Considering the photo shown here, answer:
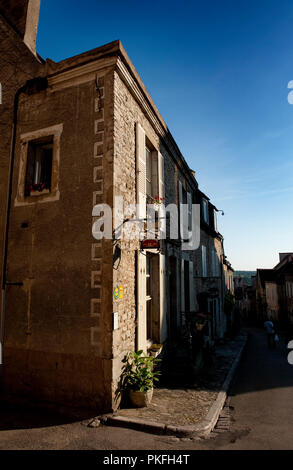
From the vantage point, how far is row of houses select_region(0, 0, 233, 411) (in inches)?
195

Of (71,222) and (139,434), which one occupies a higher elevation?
(71,222)

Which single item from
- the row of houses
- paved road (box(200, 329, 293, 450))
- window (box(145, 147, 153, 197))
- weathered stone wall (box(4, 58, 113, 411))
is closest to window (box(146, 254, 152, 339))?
the row of houses

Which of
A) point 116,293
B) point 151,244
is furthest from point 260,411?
point 151,244

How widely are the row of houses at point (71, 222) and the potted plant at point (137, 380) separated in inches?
10.3

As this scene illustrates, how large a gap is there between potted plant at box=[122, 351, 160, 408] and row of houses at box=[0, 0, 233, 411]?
10.3 inches

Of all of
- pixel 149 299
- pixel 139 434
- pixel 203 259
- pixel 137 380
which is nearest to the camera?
pixel 139 434

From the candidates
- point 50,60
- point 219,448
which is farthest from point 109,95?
point 219,448

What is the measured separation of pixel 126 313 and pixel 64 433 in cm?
212

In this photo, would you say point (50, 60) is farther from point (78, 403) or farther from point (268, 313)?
point (268, 313)

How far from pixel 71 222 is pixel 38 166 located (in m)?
2.01

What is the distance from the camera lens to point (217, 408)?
5.11 meters

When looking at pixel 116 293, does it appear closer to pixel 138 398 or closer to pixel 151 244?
pixel 151 244

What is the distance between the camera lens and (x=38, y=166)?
640 cm

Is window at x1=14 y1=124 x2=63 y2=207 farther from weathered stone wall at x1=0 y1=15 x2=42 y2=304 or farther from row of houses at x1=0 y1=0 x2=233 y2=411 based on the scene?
weathered stone wall at x1=0 y1=15 x2=42 y2=304
